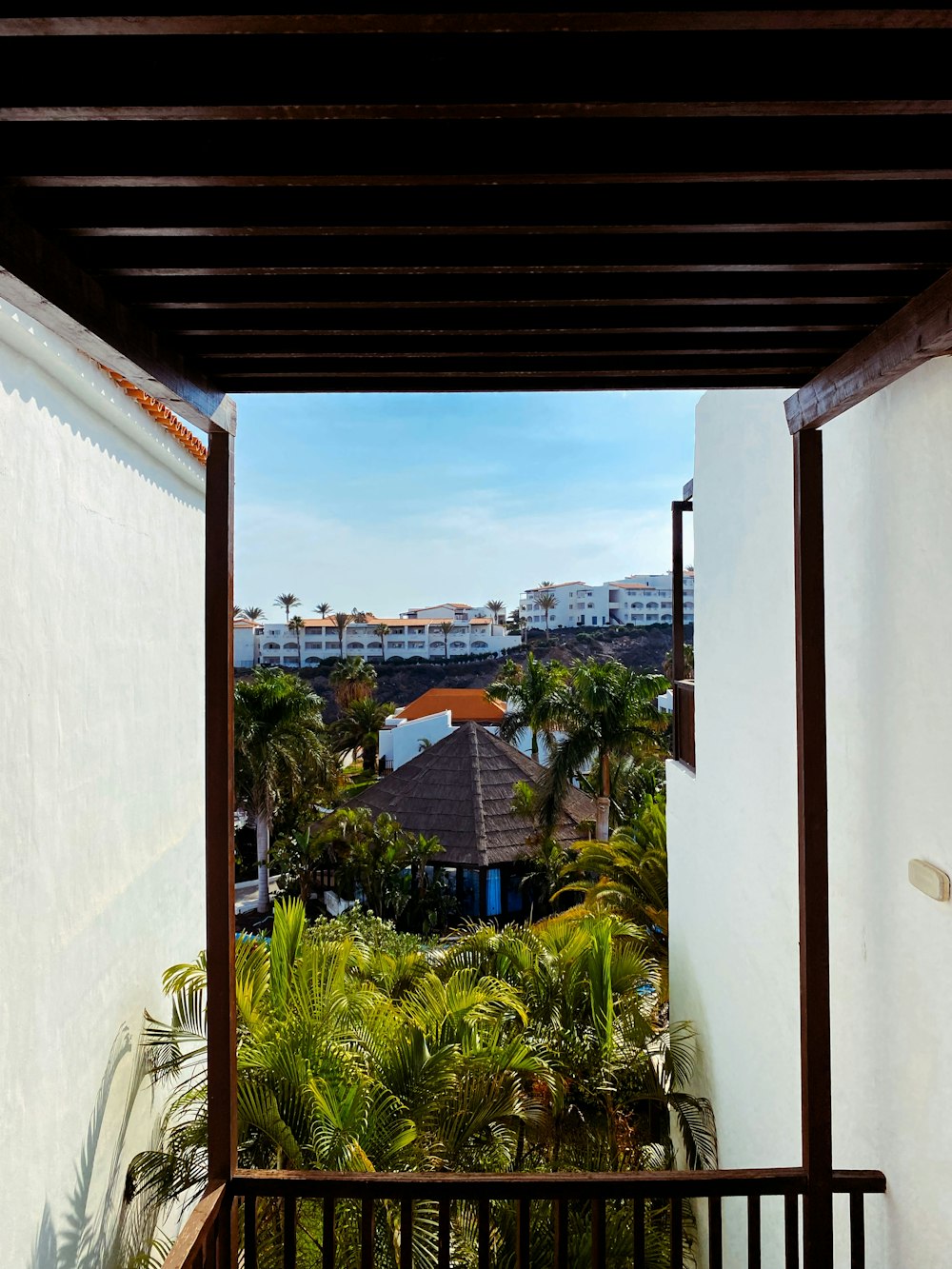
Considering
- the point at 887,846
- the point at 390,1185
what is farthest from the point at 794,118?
the point at 390,1185

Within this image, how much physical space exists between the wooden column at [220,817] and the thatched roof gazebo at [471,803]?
10.3 metres

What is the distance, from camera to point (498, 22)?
1229mm

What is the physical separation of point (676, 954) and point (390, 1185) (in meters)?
4.24

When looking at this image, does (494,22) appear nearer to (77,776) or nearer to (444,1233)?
(444,1233)

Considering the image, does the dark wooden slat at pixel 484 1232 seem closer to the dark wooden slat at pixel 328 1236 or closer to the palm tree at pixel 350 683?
the dark wooden slat at pixel 328 1236

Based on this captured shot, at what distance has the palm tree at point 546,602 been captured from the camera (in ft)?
176

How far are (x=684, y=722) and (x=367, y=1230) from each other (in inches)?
176

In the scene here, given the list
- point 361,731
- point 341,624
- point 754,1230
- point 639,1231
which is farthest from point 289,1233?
point 341,624

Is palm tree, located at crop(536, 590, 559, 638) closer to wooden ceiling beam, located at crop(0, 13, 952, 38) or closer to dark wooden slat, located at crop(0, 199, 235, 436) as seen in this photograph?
dark wooden slat, located at crop(0, 199, 235, 436)

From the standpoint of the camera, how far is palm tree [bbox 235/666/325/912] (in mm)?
17203

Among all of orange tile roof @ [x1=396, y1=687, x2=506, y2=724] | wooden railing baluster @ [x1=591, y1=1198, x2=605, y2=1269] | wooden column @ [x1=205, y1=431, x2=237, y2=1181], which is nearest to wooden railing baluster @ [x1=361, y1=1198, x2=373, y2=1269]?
wooden column @ [x1=205, y1=431, x2=237, y2=1181]

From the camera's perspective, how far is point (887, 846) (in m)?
2.63

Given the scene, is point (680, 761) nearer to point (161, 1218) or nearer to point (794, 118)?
point (161, 1218)

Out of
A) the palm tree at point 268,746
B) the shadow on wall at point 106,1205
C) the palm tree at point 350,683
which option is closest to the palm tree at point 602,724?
the palm tree at point 268,746
